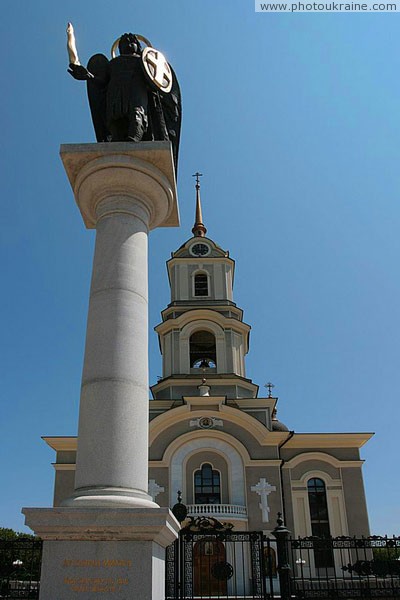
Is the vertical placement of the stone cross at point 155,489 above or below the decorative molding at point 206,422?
below

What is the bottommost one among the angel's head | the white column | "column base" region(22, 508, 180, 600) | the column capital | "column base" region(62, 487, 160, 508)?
"column base" region(22, 508, 180, 600)

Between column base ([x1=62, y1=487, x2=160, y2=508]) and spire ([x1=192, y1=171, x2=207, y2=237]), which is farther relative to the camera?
spire ([x1=192, y1=171, x2=207, y2=237])

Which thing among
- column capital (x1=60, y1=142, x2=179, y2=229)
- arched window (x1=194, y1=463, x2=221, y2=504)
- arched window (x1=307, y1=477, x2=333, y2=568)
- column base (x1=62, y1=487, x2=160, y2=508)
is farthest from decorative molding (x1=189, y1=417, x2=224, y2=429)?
column base (x1=62, y1=487, x2=160, y2=508)

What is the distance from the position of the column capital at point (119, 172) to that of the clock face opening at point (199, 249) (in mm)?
25580

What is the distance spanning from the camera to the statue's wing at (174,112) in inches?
376

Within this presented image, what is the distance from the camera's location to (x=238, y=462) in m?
26.1

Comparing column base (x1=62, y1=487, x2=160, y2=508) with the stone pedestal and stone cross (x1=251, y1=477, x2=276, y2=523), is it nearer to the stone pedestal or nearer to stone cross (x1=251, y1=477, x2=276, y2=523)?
the stone pedestal

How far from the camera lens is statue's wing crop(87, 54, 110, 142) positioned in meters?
9.35

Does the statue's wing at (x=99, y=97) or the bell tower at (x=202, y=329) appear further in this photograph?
the bell tower at (x=202, y=329)

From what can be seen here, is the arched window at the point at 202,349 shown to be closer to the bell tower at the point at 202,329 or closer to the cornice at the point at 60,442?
the bell tower at the point at 202,329

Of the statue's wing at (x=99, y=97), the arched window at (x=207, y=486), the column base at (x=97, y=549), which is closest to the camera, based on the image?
the column base at (x=97, y=549)

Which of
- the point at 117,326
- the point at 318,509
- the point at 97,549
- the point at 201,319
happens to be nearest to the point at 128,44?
the point at 117,326

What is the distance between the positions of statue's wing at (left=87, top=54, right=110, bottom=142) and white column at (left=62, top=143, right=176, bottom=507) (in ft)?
3.84

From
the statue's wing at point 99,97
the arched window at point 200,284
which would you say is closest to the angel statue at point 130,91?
the statue's wing at point 99,97
